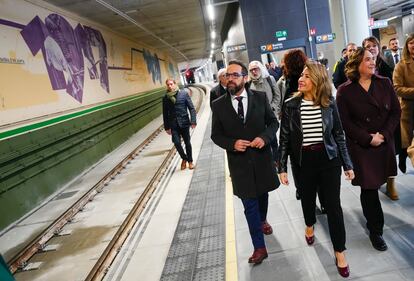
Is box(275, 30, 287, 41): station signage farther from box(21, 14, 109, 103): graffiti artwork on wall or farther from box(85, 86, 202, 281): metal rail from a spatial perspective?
box(85, 86, 202, 281): metal rail

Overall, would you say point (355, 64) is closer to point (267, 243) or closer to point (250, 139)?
point (250, 139)

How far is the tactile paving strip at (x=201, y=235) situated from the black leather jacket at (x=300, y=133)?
1.35m

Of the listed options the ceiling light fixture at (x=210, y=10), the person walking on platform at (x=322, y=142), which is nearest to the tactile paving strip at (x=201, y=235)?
the person walking on platform at (x=322, y=142)

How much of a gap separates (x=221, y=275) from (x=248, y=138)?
51.6 inches

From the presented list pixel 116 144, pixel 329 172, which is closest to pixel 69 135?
pixel 116 144

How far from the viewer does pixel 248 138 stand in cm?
320

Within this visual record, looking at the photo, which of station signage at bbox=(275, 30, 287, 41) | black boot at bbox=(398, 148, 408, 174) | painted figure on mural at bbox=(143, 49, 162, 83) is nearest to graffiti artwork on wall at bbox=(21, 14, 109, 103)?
black boot at bbox=(398, 148, 408, 174)

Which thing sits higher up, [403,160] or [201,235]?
[403,160]

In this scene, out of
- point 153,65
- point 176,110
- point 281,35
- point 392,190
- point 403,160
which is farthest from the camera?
point 153,65

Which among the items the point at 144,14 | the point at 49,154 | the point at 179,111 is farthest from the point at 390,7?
the point at 49,154

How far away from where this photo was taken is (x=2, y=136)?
6.41 m

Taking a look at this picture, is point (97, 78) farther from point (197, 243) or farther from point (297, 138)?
point (297, 138)

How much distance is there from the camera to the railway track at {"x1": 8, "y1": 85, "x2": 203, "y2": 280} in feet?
13.6

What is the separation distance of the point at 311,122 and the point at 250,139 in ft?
1.85
